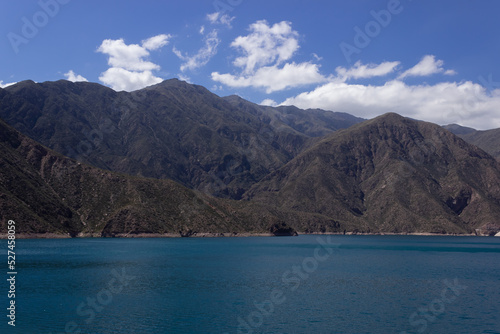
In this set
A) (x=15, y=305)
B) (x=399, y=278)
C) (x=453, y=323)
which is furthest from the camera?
(x=399, y=278)

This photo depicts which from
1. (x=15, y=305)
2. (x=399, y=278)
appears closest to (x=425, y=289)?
(x=399, y=278)

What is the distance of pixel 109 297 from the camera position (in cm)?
7044

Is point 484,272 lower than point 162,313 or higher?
lower

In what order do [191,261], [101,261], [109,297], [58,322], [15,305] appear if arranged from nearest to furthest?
[58,322], [15,305], [109,297], [101,261], [191,261]

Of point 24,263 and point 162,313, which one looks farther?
point 24,263

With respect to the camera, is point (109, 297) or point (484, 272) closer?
point (109, 297)

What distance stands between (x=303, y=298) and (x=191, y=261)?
205 feet

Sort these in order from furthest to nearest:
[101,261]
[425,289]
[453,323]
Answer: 1. [101,261]
2. [425,289]
3. [453,323]

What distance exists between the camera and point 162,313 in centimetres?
6031

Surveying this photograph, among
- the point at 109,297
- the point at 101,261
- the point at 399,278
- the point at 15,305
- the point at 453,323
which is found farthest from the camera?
the point at 101,261

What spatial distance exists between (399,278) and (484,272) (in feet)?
110

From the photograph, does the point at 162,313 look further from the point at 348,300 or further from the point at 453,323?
the point at 453,323

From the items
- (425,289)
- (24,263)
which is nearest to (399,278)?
(425,289)

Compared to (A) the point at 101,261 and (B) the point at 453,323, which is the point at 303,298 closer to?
(B) the point at 453,323
